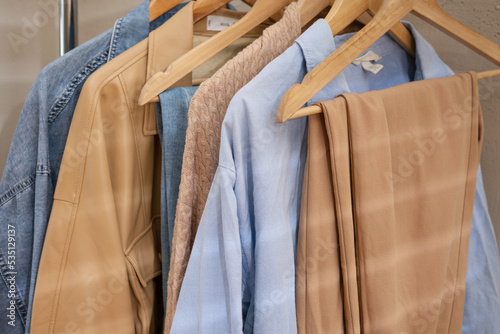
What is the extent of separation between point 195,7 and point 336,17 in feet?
0.78

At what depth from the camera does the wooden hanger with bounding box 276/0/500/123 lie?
0.49m

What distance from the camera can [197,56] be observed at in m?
0.60

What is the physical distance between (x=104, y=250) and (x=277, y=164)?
29cm

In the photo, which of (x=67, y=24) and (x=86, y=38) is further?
(x=86, y=38)

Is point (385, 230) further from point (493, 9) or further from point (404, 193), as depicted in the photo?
point (493, 9)

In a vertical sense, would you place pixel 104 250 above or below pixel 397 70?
below

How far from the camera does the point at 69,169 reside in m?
0.57

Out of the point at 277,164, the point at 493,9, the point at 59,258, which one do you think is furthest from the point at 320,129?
the point at 493,9

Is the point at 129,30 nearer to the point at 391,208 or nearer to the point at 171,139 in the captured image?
the point at 171,139

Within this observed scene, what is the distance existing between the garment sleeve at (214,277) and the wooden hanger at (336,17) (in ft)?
0.94

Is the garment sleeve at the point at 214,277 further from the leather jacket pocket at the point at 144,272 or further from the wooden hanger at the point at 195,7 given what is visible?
the wooden hanger at the point at 195,7

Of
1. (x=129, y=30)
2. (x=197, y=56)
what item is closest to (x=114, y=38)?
(x=129, y=30)

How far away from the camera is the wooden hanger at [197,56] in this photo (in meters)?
0.57

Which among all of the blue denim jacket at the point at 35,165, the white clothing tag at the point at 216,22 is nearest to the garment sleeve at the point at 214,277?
the blue denim jacket at the point at 35,165
